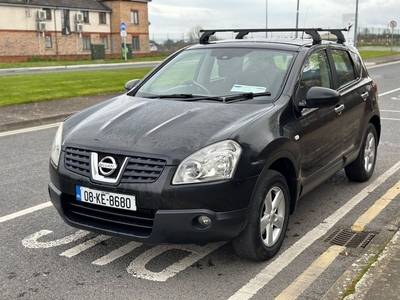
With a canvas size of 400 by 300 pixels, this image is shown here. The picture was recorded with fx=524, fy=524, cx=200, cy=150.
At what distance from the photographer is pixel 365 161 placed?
6320 mm

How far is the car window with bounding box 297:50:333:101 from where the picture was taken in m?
4.79

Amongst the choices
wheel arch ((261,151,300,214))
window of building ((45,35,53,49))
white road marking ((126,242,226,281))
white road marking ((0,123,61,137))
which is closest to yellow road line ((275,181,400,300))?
wheel arch ((261,151,300,214))

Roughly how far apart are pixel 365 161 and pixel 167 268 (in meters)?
3.33

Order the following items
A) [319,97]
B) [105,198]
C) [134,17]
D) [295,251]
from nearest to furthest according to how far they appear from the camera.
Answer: [105,198] < [295,251] < [319,97] < [134,17]

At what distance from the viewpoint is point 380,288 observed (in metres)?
3.37

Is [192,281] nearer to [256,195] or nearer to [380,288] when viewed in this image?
[256,195]

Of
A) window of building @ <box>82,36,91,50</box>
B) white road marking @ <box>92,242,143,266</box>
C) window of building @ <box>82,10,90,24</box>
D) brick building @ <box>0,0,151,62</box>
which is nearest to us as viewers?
white road marking @ <box>92,242,143,266</box>

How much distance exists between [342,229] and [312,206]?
27.0 inches

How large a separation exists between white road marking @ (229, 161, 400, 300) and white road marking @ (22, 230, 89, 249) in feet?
5.50

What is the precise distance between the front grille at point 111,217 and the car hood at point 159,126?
431mm

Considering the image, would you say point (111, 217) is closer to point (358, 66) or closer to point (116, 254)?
point (116, 254)

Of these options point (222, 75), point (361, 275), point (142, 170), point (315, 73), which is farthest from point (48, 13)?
point (361, 275)

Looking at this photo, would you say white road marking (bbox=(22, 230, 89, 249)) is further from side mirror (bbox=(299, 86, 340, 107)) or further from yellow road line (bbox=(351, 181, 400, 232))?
yellow road line (bbox=(351, 181, 400, 232))

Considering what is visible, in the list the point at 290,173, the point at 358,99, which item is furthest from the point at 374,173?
the point at 290,173
